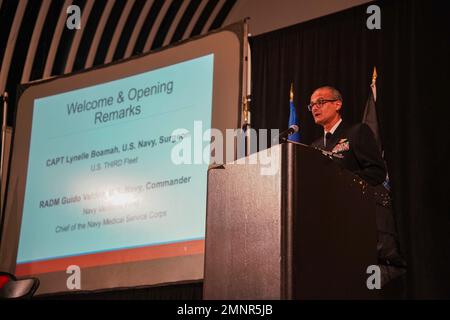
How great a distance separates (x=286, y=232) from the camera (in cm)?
172

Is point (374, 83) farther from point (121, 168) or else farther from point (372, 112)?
point (121, 168)

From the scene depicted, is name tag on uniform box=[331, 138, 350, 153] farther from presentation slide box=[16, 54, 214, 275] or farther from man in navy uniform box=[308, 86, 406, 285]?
presentation slide box=[16, 54, 214, 275]

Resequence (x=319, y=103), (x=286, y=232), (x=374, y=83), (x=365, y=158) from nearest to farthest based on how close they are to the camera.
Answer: (x=286, y=232) → (x=365, y=158) → (x=319, y=103) → (x=374, y=83)

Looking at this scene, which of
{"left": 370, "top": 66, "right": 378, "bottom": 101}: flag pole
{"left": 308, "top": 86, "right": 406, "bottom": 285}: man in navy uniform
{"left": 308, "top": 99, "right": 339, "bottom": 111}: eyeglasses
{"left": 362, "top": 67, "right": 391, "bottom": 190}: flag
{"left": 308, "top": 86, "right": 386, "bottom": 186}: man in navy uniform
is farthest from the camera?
{"left": 370, "top": 66, "right": 378, "bottom": 101}: flag pole

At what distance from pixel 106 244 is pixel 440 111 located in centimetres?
202

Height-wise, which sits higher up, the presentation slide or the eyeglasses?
the eyeglasses

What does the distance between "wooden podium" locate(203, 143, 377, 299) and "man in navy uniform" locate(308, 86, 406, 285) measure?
0.92m

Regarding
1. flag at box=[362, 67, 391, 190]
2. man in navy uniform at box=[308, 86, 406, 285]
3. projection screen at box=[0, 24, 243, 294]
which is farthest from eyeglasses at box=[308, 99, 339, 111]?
flag at box=[362, 67, 391, 190]

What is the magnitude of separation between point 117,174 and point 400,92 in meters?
1.78

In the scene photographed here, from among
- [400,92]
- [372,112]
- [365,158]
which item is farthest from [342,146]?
[400,92]

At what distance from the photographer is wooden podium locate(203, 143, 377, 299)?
1711 millimetres

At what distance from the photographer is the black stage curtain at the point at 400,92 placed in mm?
3998

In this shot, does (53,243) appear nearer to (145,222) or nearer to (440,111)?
(145,222)

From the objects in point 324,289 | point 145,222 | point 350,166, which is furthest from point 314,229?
point 145,222
